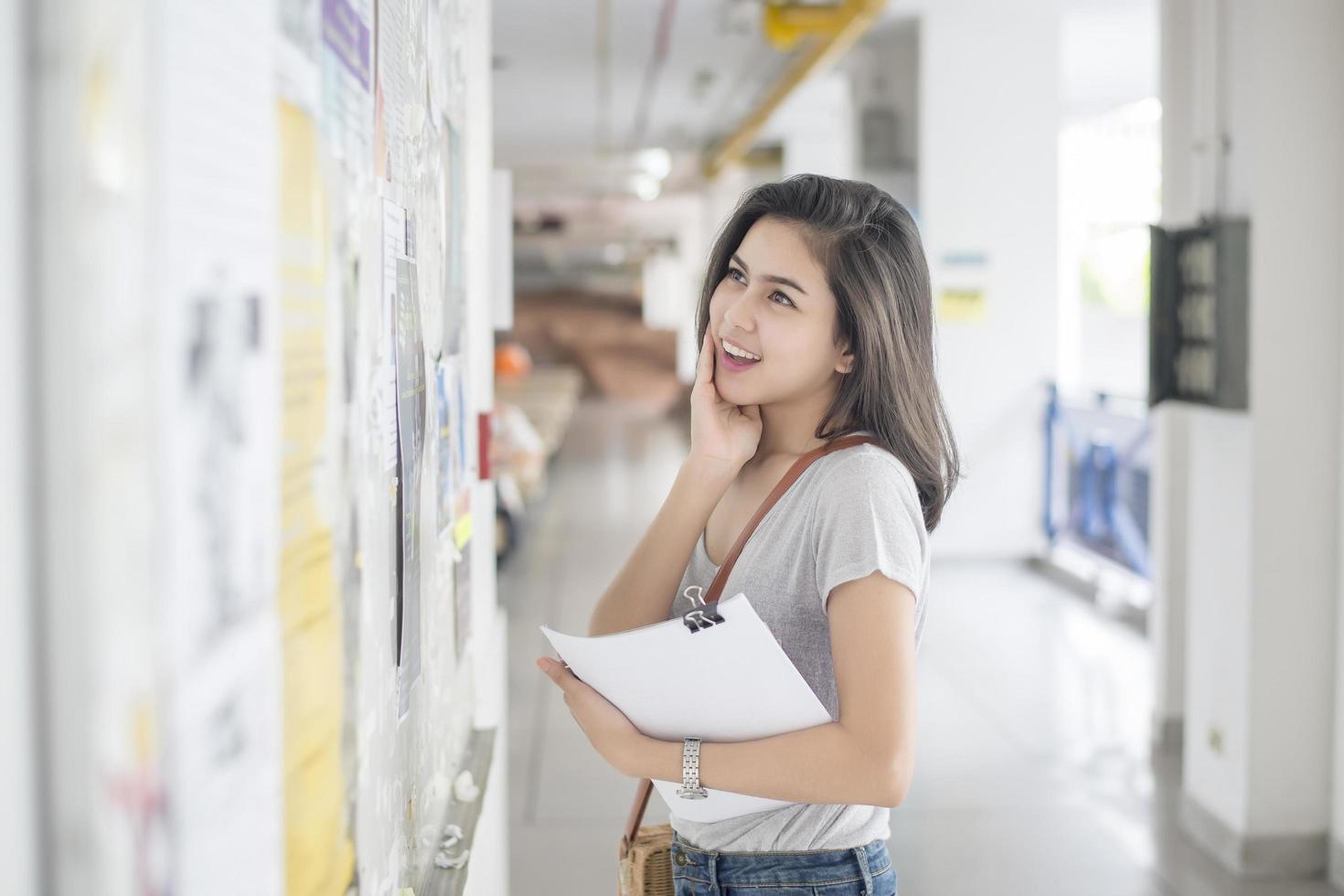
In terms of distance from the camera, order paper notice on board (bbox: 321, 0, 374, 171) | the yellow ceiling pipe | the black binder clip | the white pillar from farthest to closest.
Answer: the yellow ceiling pipe → the white pillar → the black binder clip → paper notice on board (bbox: 321, 0, 374, 171)

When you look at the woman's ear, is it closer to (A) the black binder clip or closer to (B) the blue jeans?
(A) the black binder clip

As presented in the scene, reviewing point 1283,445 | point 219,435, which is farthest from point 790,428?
point 1283,445

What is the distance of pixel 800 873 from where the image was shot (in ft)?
4.77

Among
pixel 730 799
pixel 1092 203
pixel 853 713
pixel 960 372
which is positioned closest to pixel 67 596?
pixel 853 713

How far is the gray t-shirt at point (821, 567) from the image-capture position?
1.29 meters

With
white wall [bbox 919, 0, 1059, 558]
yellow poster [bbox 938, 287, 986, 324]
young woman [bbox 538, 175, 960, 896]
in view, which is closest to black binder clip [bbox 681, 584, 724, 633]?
young woman [bbox 538, 175, 960, 896]

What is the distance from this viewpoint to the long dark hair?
4.76 feet

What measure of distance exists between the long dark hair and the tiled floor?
1225 millimetres

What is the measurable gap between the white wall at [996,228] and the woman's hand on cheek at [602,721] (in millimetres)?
6773

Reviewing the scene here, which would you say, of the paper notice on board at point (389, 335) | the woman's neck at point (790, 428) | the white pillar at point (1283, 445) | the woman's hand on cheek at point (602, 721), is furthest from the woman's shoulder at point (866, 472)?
the white pillar at point (1283, 445)

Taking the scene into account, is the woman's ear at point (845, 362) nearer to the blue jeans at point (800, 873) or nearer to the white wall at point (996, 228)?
the blue jeans at point (800, 873)

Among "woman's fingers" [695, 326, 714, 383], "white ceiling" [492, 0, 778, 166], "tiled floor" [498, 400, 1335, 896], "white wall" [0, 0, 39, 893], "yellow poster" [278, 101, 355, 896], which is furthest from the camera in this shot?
"white ceiling" [492, 0, 778, 166]

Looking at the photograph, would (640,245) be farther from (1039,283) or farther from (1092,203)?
(1039,283)

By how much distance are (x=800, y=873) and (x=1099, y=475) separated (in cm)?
655
